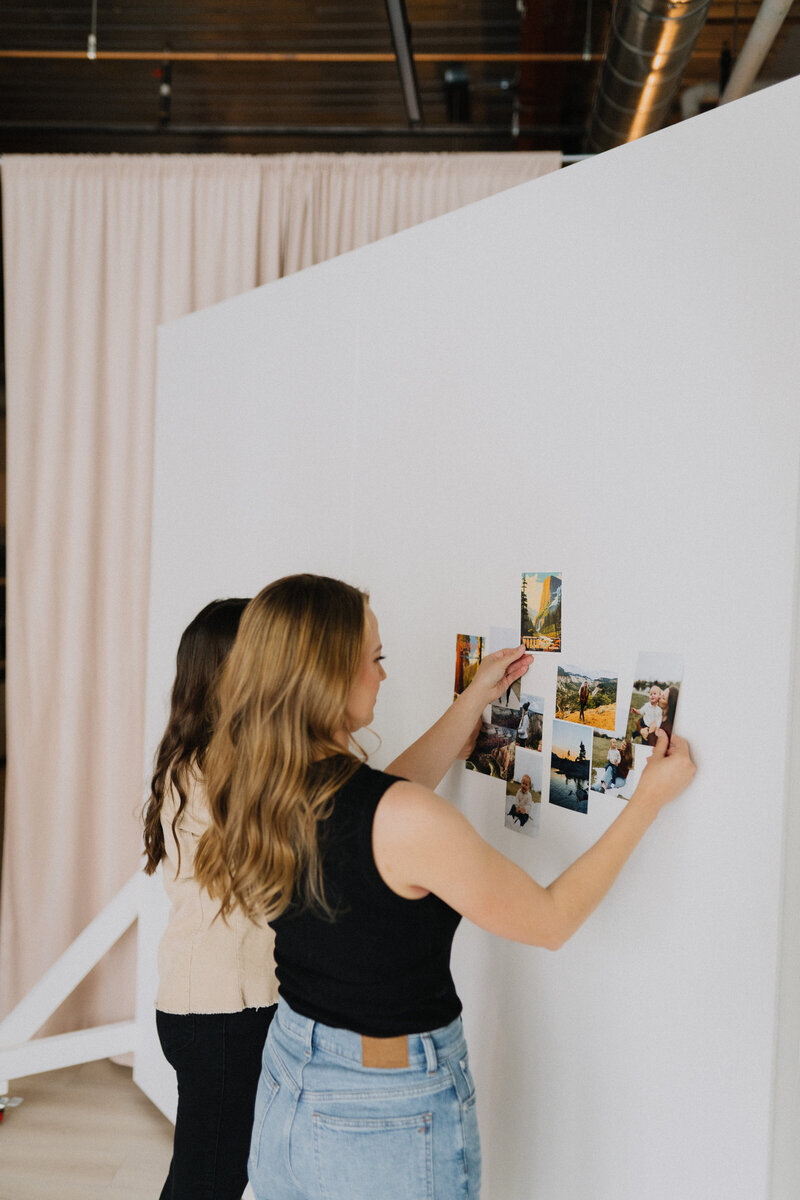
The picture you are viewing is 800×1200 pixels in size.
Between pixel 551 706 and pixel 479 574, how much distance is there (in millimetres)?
317

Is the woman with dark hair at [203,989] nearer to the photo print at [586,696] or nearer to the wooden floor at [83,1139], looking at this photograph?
the photo print at [586,696]

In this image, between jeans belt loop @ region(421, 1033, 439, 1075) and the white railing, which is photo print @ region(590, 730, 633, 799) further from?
the white railing

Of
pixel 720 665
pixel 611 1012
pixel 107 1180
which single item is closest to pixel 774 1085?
pixel 611 1012

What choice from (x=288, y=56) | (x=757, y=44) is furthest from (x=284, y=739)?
(x=288, y=56)

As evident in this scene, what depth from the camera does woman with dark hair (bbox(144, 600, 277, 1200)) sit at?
5.86 ft

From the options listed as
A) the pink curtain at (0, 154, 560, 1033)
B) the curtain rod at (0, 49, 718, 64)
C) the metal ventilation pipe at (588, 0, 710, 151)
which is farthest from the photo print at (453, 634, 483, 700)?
the curtain rod at (0, 49, 718, 64)

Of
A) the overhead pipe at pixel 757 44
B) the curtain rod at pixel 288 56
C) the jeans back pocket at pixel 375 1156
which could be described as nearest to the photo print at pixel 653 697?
the jeans back pocket at pixel 375 1156

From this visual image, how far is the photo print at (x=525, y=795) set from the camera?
69.6 inches

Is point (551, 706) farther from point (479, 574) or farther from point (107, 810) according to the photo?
point (107, 810)

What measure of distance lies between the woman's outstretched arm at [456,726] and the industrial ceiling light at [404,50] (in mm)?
1844

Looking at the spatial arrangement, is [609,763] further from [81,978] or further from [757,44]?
[757,44]

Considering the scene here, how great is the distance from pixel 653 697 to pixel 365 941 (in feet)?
1.93

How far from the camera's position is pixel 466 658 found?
6.34 feet

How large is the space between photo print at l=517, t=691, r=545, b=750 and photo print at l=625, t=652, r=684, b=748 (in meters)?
0.21
